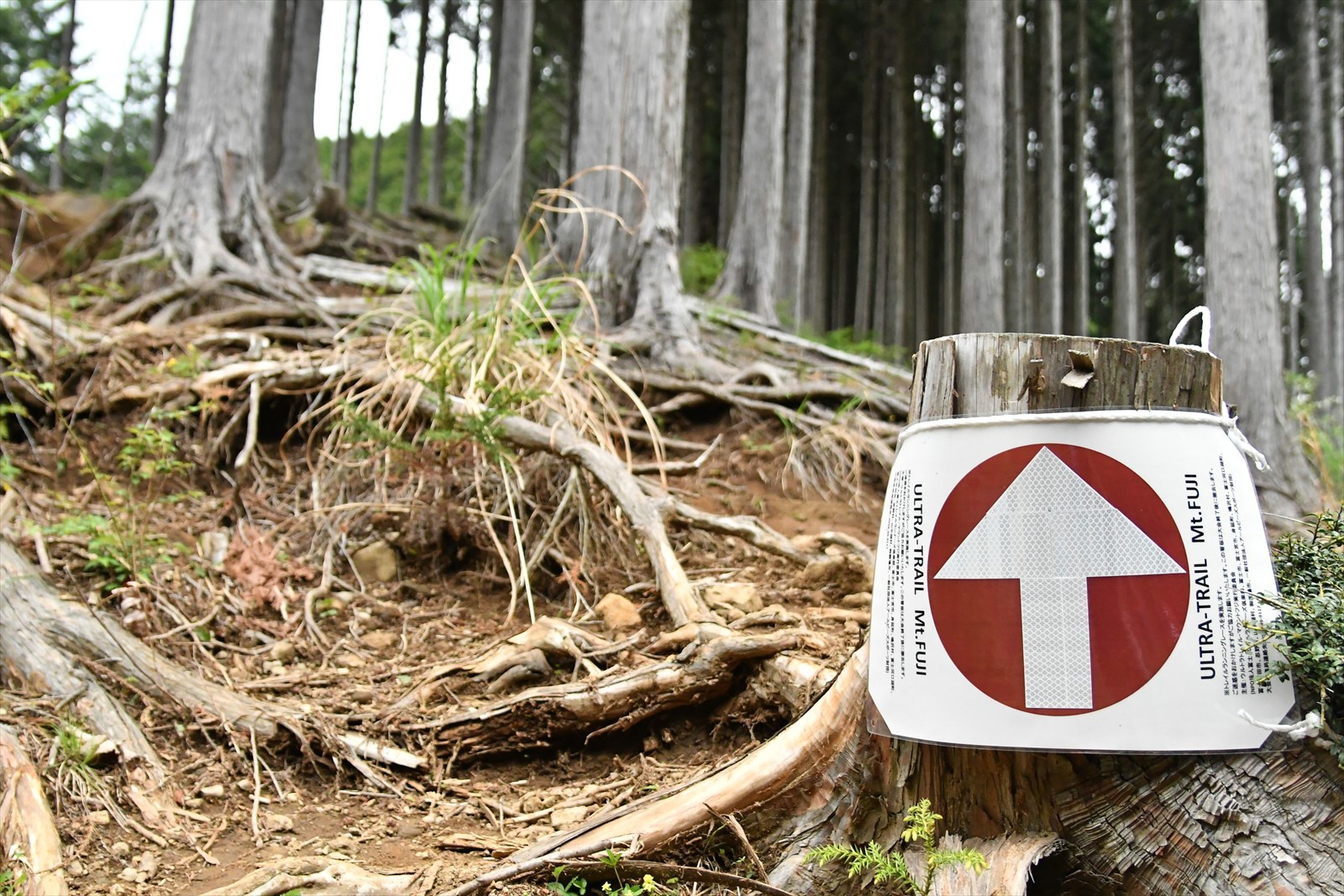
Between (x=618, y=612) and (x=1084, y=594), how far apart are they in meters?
1.57

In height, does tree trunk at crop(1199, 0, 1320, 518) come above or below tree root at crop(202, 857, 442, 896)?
above

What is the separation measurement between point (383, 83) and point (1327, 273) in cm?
2210

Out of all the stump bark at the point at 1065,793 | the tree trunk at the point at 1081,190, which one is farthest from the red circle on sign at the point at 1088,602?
the tree trunk at the point at 1081,190

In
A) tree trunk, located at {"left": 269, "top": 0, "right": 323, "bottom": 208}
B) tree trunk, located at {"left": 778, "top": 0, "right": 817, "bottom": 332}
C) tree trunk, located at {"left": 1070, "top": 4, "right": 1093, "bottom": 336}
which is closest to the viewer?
tree trunk, located at {"left": 778, "top": 0, "right": 817, "bottom": 332}

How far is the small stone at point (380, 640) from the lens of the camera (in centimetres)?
284

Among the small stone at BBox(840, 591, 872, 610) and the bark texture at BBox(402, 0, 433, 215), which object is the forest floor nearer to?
the small stone at BBox(840, 591, 872, 610)

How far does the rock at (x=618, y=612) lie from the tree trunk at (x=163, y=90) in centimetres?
1469

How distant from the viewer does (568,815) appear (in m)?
2.04

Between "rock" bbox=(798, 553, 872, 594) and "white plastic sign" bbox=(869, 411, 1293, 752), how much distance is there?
1.39 m

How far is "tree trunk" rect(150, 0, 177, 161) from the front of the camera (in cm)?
1451

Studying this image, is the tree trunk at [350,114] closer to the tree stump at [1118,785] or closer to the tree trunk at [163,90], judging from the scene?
the tree trunk at [163,90]

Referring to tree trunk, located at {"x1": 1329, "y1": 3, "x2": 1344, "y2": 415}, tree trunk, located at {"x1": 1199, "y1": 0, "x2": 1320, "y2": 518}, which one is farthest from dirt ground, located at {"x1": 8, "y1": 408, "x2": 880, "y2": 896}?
tree trunk, located at {"x1": 1329, "y1": 3, "x2": 1344, "y2": 415}

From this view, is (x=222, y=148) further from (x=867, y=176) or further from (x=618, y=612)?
(x=867, y=176)

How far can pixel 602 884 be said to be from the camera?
5.75 feet
